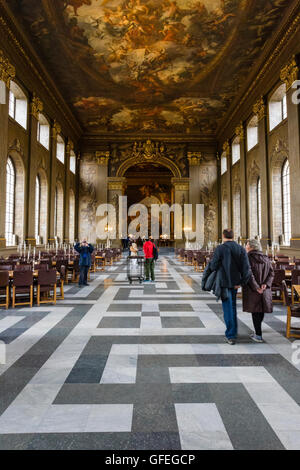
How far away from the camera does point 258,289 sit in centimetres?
405

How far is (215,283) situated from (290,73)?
12.2 meters

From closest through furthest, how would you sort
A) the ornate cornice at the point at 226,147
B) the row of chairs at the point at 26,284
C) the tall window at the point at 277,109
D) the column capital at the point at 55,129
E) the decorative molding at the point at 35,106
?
the row of chairs at the point at 26,284
the tall window at the point at 277,109
the decorative molding at the point at 35,106
the column capital at the point at 55,129
the ornate cornice at the point at 226,147

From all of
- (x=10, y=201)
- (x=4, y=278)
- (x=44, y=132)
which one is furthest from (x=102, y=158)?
(x=4, y=278)

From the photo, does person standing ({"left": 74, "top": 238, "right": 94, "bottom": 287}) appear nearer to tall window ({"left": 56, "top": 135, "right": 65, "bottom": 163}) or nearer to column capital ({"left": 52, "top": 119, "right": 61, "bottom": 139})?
column capital ({"left": 52, "top": 119, "right": 61, "bottom": 139})

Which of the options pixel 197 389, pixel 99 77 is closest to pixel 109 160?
pixel 99 77

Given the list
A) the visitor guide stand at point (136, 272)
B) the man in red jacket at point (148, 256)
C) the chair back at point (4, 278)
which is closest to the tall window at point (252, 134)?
the visitor guide stand at point (136, 272)

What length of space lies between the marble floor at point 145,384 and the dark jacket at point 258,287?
51cm

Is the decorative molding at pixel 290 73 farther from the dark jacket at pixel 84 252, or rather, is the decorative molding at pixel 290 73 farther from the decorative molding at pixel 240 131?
the dark jacket at pixel 84 252

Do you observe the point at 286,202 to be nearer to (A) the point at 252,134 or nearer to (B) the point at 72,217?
(A) the point at 252,134

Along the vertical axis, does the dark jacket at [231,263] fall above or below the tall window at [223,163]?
below

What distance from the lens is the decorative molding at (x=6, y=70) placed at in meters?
11.8

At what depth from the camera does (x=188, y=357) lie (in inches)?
144
